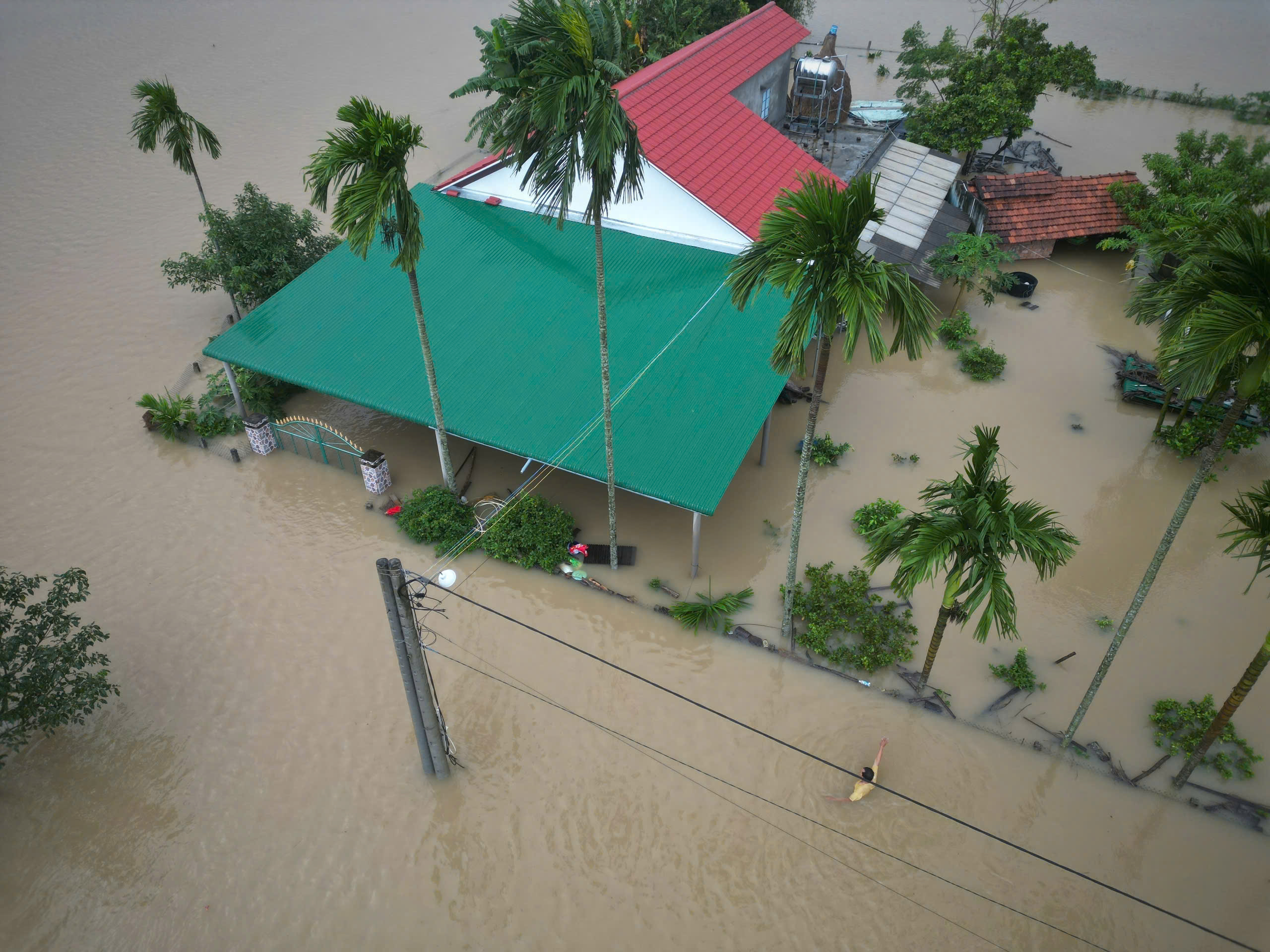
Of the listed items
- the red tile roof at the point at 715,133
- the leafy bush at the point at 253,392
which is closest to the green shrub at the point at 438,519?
the leafy bush at the point at 253,392

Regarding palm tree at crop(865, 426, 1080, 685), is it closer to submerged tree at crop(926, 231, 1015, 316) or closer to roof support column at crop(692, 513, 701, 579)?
roof support column at crop(692, 513, 701, 579)

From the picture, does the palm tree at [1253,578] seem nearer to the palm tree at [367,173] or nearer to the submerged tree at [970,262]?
the submerged tree at [970,262]

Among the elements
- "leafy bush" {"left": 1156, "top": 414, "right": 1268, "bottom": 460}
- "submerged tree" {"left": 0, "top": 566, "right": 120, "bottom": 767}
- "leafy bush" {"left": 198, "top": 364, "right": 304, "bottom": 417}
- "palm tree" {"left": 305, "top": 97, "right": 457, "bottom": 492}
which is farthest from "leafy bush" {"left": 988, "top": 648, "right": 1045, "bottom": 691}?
"leafy bush" {"left": 198, "top": 364, "right": 304, "bottom": 417}

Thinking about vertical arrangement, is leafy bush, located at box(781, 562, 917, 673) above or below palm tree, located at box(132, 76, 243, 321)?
below

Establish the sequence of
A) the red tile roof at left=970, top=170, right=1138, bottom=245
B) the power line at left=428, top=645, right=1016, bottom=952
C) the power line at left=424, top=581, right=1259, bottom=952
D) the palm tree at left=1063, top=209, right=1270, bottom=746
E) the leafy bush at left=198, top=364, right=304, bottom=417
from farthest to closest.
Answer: the red tile roof at left=970, top=170, right=1138, bottom=245
the leafy bush at left=198, top=364, right=304, bottom=417
the power line at left=428, top=645, right=1016, bottom=952
the power line at left=424, top=581, right=1259, bottom=952
the palm tree at left=1063, top=209, right=1270, bottom=746

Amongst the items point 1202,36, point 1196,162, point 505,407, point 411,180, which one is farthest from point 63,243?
point 1202,36

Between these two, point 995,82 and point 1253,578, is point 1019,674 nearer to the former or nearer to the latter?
point 1253,578

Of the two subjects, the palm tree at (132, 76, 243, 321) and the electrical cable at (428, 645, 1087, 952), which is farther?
the palm tree at (132, 76, 243, 321)
